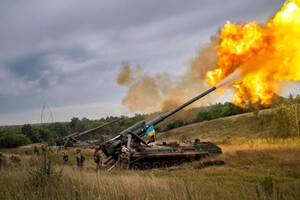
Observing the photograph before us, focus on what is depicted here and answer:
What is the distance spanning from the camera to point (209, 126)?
175 ft

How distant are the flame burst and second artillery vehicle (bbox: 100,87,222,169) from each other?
8.74ft

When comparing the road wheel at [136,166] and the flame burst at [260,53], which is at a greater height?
the flame burst at [260,53]

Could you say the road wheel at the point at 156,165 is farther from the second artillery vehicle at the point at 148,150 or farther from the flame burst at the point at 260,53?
the flame burst at the point at 260,53

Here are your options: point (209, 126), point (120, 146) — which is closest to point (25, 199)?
point (120, 146)

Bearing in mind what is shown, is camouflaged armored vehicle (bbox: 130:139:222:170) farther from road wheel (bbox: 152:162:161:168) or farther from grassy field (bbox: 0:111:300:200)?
grassy field (bbox: 0:111:300:200)

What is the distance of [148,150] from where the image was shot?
632 inches

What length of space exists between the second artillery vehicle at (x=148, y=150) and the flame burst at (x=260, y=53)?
8.74ft

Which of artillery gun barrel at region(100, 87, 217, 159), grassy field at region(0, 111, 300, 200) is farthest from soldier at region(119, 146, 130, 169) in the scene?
grassy field at region(0, 111, 300, 200)

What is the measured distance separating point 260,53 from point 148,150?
7344 millimetres

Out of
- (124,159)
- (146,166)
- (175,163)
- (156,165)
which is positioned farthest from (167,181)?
(175,163)

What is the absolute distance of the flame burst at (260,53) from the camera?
39.7 ft

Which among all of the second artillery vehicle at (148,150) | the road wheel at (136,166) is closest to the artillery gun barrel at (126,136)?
the second artillery vehicle at (148,150)

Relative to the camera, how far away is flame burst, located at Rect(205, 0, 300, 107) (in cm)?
1210

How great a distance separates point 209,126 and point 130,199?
1956 inches
